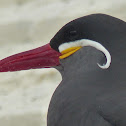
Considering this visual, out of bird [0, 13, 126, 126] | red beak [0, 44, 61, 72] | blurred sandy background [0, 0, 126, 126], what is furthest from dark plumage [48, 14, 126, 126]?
blurred sandy background [0, 0, 126, 126]

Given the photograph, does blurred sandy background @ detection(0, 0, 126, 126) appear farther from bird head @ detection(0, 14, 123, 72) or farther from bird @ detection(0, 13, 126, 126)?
bird @ detection(0, 13, 126, 126)

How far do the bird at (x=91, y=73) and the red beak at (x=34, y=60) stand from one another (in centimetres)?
5

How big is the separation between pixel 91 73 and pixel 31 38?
2086mm

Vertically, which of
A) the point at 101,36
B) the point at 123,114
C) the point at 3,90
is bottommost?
the point at 123,114

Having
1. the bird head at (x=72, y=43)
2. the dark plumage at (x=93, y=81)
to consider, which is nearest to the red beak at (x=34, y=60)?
the bird head at (x=72, y=43)

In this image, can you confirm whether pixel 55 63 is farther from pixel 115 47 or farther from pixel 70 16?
pixel 70 16

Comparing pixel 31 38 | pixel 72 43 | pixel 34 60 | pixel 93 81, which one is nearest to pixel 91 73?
pixel 93 81

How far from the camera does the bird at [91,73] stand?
2.55 metres

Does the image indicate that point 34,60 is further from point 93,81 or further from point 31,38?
point 31,38

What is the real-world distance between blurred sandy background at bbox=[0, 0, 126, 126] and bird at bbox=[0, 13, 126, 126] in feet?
3.66

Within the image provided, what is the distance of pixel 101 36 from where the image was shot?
2.68 metres

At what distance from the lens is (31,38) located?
4750mm

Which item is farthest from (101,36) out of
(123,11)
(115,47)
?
(123,11)

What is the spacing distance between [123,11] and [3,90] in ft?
3.51
